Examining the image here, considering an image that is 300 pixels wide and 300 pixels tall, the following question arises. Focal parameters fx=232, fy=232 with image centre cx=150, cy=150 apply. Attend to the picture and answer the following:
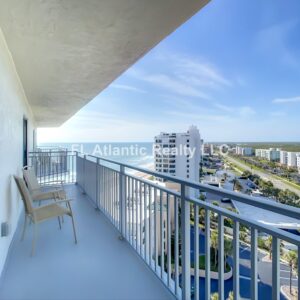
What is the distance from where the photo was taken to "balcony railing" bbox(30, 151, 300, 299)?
41.6 inches

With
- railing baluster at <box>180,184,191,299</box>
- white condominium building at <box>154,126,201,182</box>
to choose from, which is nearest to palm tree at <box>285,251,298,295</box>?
railing baluster at <box>180,184,191,299</box>

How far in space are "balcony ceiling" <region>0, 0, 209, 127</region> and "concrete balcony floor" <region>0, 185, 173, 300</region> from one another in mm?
2217

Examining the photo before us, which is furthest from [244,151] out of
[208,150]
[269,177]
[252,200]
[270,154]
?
[252,200]

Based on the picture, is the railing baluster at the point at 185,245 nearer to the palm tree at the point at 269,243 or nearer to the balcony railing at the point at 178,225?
the balcony railing at the point at 178,225

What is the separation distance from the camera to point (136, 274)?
2.13 meters

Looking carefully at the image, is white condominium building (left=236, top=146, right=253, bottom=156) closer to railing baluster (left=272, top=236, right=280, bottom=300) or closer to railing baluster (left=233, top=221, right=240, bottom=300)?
railing baluster (left=233, top=221, right=240, bottom=300)

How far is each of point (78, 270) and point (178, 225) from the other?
46.3 inches

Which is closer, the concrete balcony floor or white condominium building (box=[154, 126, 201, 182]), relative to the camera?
the concrete balcony floor

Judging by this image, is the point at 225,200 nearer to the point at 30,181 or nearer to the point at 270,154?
the point at 270,154

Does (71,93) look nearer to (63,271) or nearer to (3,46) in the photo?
(3,46)

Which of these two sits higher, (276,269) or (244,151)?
(244,151)

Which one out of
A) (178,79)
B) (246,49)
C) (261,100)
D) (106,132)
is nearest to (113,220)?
(246,49)

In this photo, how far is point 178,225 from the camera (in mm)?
1788

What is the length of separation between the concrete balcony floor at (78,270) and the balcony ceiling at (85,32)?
2217 mm
